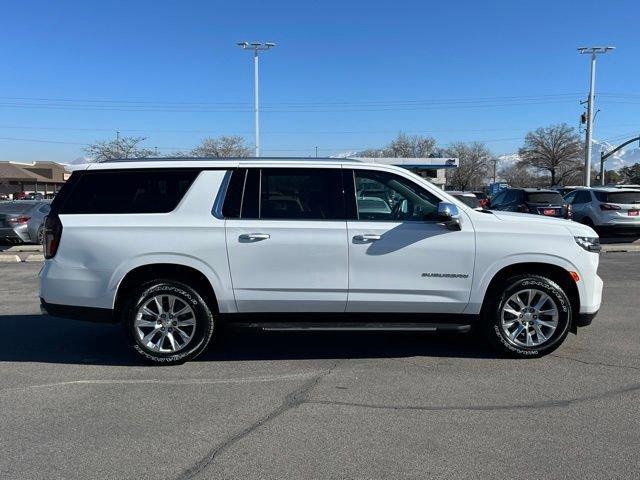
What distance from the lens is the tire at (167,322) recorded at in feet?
17.0

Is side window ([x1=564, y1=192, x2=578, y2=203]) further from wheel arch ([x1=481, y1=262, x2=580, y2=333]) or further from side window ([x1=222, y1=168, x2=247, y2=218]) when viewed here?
side window ([x1=222, y1=168, x2=247, y2=218])

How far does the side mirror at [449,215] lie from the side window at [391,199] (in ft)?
0.40

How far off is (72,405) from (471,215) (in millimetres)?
3774

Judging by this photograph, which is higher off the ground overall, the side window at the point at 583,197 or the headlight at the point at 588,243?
the side window at the point at 583,197

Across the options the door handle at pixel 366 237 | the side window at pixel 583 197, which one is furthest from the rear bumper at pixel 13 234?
the side window at pixel 583 197

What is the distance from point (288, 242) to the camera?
5074 millimetres

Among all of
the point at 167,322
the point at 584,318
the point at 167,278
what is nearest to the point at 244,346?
the point at 167,322

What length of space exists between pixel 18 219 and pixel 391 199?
13302 mm

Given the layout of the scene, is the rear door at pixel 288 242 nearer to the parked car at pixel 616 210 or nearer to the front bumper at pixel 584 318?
the front bumper at pixel 584 318

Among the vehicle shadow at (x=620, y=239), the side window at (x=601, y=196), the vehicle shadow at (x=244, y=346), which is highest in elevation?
the side window at (x=601, y=196)

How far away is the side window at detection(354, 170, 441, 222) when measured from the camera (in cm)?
519

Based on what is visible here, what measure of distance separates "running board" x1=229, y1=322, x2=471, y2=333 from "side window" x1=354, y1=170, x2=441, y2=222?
0.99 meters

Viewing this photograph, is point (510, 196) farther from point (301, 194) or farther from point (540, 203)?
→ point (301, 194)

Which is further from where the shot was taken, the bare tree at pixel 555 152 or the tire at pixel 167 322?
the bare tree at pixel 555 152
